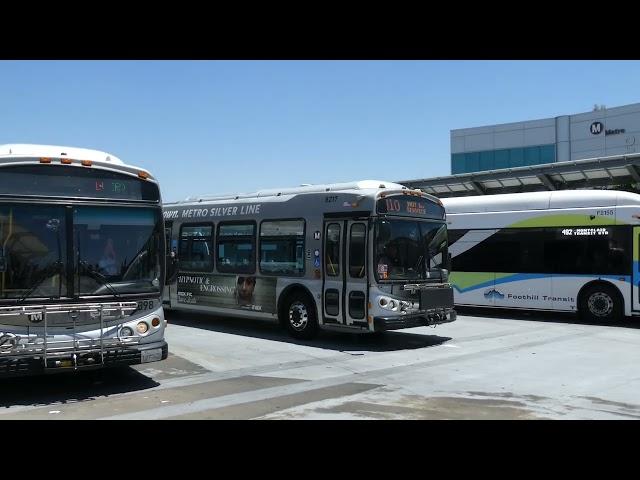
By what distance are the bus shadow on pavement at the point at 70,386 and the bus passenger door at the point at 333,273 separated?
4.07 meters

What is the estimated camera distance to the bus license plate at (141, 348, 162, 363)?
8.10 meters

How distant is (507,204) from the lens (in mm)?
17719

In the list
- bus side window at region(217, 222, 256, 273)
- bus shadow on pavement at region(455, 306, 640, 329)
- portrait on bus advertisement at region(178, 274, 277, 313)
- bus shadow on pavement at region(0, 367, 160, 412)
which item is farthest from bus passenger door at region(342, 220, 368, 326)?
bus shadow on pavement at region(455, 306, 640, 329)

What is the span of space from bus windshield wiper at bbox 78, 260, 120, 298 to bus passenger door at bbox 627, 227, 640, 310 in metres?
12.5

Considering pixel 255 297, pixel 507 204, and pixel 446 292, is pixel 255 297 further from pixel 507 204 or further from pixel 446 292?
pixel 507 204

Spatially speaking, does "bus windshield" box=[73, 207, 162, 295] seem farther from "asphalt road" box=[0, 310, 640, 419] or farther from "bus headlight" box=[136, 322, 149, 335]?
"asphalt road" box=[0, 310, 640, 419]

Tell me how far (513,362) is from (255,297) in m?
5.89

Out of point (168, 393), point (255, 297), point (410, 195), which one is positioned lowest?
point (168, 393)

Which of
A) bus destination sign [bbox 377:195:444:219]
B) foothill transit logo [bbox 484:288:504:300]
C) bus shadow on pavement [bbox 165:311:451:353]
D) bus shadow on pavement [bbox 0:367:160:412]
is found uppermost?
bus destination sign [bbox 377:195:444:219]

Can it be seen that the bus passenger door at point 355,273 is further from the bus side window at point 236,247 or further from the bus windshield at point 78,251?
the bus windshield at point 78,251
